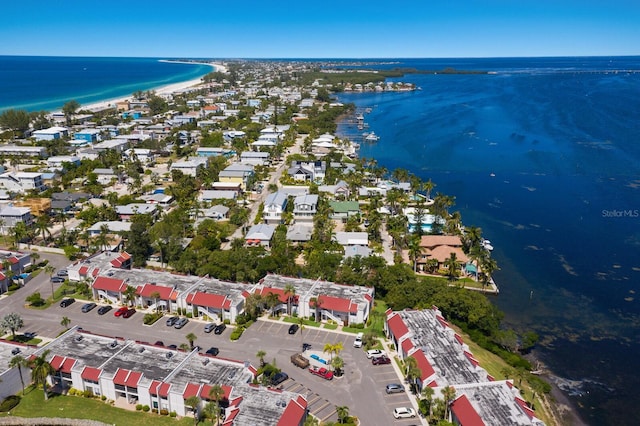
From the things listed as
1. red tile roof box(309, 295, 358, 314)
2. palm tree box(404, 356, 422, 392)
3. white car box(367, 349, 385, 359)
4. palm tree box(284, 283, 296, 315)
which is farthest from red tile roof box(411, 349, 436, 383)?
palm tree box(284, 283, 296, 315)

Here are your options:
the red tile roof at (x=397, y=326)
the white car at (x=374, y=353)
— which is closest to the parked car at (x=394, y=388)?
the white car at (x=374, y=353)

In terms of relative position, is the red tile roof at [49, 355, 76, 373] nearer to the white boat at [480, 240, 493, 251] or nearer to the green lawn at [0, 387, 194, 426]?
the green lawn at [0, 387, 194, 426]

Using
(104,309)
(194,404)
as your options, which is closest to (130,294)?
(104,309)

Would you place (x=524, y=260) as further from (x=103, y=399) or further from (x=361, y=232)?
(x=103, y=399)

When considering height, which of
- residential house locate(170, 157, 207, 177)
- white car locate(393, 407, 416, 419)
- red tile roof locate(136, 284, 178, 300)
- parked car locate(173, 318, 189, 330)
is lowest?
parked car locate(173, 318, 189, 330)

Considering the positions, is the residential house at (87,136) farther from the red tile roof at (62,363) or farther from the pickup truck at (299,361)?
the pickup truck at (299,361)

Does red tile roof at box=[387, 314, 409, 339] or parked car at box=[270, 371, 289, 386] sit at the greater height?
red tile roof at box=[387, 314, 409, 339]

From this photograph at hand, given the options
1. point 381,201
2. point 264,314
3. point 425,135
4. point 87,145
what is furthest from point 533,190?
point 87,145
